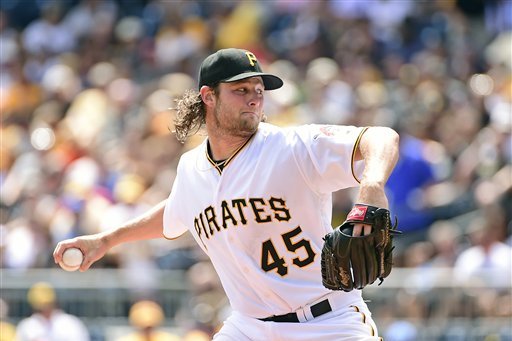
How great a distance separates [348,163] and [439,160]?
6670 millimetres

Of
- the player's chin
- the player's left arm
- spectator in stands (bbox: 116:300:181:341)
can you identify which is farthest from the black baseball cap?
spectator in stands (bbox: 116:300:181:341)

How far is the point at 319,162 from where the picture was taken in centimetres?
558

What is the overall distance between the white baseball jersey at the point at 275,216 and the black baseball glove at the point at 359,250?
68 cm

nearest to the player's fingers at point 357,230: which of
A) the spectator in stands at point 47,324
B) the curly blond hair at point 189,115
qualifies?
the curly blond hair at point 189,115

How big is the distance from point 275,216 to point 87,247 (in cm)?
123

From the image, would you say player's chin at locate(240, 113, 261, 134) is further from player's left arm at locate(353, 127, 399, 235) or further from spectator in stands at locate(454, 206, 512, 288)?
spectator in stands at locate(454, 206, 512, 288)

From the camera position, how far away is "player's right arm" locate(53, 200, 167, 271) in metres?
6.34

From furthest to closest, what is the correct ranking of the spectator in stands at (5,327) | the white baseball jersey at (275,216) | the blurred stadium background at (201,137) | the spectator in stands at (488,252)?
the spectator in stands at (5,327), the blurred stadium background at (201,137), the spectator in stands at (488,252), the white baseball jersey at (275,216)

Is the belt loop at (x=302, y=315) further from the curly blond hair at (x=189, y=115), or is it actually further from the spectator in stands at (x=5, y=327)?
the spectator in stands at (x=5, y=327)

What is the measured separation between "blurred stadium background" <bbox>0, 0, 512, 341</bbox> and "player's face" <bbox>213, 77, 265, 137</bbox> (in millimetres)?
4476

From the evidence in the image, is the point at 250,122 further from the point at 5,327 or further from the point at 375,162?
the point at 5,327

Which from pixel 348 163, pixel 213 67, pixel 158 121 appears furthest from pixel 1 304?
pixel 348 163

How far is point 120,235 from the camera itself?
6457mm

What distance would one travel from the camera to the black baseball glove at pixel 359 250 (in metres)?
4.75
